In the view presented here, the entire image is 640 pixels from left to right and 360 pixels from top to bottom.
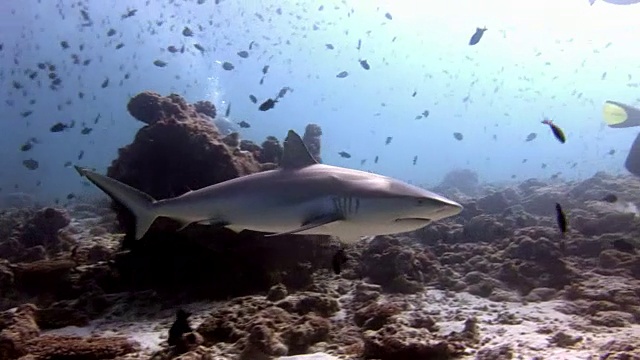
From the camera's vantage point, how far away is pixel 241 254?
7.68 metres

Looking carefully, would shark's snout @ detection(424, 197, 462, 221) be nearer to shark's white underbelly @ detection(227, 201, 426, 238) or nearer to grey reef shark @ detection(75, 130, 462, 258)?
grey reef shark @ detection(75, 130, 462, 258)

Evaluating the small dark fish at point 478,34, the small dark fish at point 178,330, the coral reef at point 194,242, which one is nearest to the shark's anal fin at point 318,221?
the small dark fish at point 178,330

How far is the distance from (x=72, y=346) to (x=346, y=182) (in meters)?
3.87

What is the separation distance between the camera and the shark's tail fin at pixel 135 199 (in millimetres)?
4887

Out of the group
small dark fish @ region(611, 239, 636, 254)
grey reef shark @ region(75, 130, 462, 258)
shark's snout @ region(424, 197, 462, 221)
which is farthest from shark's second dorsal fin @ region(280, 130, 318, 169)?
small dark fish @ region(611, 239, 636, 254)

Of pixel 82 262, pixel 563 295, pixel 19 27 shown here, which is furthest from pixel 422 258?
pixel 19 27

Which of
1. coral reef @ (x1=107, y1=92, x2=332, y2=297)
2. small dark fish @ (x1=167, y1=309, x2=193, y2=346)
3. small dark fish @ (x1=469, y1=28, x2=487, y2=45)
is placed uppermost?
small dark fish @ (x1=469, y1=28, x2=487, y2=45)

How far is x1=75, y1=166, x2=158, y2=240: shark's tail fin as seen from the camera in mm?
4887

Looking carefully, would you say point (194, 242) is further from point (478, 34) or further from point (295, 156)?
point (478, 34)

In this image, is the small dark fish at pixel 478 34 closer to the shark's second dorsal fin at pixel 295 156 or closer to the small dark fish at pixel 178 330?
the shark's second dorsal fin at pixel 295 156

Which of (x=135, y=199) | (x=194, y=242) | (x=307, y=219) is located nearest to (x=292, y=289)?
(x=194, y=242)

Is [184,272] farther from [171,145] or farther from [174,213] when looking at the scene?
[174,213]


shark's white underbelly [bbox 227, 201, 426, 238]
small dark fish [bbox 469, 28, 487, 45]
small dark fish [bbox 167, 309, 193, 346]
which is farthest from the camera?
small dark fish [bbox 469, 28, 487, 45]

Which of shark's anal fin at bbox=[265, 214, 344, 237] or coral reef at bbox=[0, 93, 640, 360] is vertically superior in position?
shark's anal fin at bbox=[265, 214, 344, 237]
